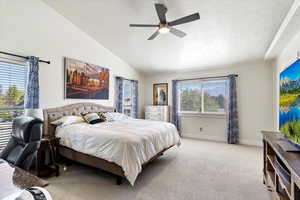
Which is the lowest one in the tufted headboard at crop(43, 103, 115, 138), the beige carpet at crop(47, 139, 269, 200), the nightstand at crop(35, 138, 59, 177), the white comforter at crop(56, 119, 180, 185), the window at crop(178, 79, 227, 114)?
the beige carpet at crop(47, 139, 269, 200)

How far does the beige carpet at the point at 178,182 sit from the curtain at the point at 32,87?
1455mm

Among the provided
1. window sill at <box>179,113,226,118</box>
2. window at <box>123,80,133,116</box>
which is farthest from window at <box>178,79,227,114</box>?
window at <box>123,80,133,116</box>

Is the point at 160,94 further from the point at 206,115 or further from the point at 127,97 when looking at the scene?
the point at 206,115

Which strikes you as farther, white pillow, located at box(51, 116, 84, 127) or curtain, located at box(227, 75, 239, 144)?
curtain, located at box(227, 75, 239, 144)

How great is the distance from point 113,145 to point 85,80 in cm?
239

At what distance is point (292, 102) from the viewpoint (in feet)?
5.78

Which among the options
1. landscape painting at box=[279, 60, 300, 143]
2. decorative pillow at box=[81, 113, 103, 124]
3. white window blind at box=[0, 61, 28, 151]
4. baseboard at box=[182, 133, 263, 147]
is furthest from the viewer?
baseboard at box=[182, 133, 263, 147]

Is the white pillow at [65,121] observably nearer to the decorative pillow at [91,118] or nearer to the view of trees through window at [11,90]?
the decorative pillow at [91,118]

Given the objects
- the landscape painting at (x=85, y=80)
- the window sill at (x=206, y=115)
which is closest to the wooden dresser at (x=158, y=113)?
the window sill at (x=206, y=115)

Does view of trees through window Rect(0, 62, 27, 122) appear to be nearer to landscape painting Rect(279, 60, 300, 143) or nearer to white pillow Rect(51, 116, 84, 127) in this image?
white pillow Rect(51, 116, 84, 127)

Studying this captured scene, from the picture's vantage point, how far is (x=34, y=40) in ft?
9.73

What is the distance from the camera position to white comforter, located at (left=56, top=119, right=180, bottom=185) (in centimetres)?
207

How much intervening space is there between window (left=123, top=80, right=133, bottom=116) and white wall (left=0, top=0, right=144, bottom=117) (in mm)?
1489

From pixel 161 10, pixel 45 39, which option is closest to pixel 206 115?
pixel 161 10
